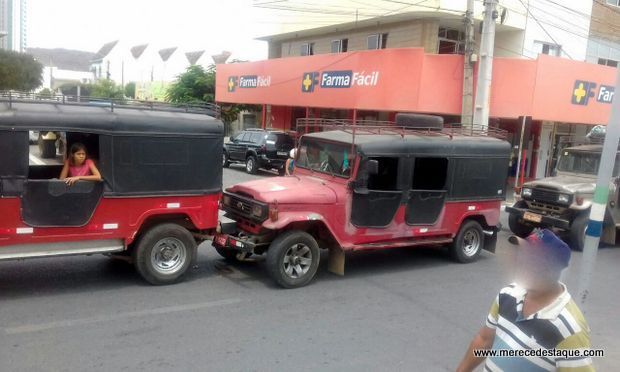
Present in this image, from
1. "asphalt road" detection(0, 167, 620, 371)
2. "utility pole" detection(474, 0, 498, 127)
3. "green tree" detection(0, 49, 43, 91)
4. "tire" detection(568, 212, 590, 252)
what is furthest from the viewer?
"green tree" detection(0, 49, 43, 91)

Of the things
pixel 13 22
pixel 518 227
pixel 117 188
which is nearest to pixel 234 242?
pixel 117 188

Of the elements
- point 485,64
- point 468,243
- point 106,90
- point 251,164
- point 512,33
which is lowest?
point 251,164

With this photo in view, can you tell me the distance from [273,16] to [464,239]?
71.2 feet

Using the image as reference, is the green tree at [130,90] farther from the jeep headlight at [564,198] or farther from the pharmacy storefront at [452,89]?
the jeep headlight at [564,198]

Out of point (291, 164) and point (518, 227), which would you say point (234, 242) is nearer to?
point (291, 164)

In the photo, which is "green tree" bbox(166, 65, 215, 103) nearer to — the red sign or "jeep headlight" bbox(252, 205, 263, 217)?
the red sign

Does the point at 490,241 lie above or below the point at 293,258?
below

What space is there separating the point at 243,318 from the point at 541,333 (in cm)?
400

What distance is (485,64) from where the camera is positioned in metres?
14.8

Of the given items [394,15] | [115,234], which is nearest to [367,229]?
[115,234]

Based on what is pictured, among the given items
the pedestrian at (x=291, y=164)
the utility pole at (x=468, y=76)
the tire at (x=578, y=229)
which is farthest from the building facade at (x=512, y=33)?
the pedestrian at (x=291, y=164)

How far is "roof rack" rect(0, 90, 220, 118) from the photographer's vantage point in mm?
6551

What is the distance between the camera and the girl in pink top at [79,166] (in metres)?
6.42

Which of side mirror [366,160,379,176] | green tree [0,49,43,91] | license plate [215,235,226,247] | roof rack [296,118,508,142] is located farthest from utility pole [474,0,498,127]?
green tree [0,49,43,91]
